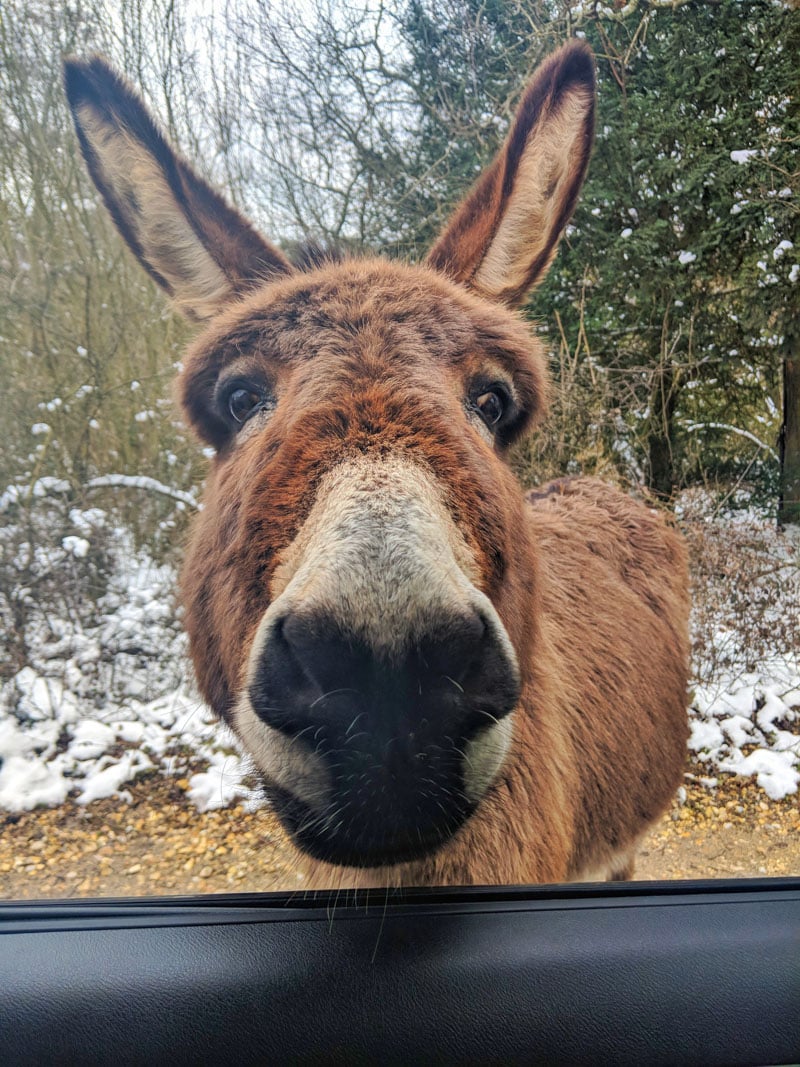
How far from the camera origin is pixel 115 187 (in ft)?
3.06

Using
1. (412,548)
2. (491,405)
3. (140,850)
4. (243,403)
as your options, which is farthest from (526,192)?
(140,850)

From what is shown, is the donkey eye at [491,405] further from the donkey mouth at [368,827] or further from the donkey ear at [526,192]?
the donkey mouth at [368,827]

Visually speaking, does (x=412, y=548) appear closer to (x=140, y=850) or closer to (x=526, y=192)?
(x=526, y=192)

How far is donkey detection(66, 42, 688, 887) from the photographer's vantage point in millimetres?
659

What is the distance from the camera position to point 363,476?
0.68 metres

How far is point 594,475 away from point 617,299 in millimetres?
317

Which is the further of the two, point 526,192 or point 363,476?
point 526,192

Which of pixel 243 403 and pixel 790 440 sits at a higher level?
pixel 243 403

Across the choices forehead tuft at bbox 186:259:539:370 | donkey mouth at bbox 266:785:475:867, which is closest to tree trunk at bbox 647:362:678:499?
forehead tuft at bbox 186:259:539:370

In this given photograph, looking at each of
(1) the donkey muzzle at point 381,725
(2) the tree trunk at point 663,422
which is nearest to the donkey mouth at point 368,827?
(1) the donkey muzzle at point 381,725

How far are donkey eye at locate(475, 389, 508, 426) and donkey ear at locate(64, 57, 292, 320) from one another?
1.25 ft

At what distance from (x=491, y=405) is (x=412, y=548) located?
1.14ft

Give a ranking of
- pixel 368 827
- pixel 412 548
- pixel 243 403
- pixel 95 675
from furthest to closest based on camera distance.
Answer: pixel 95 675 → pixel 243 403 → pixel 368 827 → pixel 412 548

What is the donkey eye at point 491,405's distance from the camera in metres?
0.86
